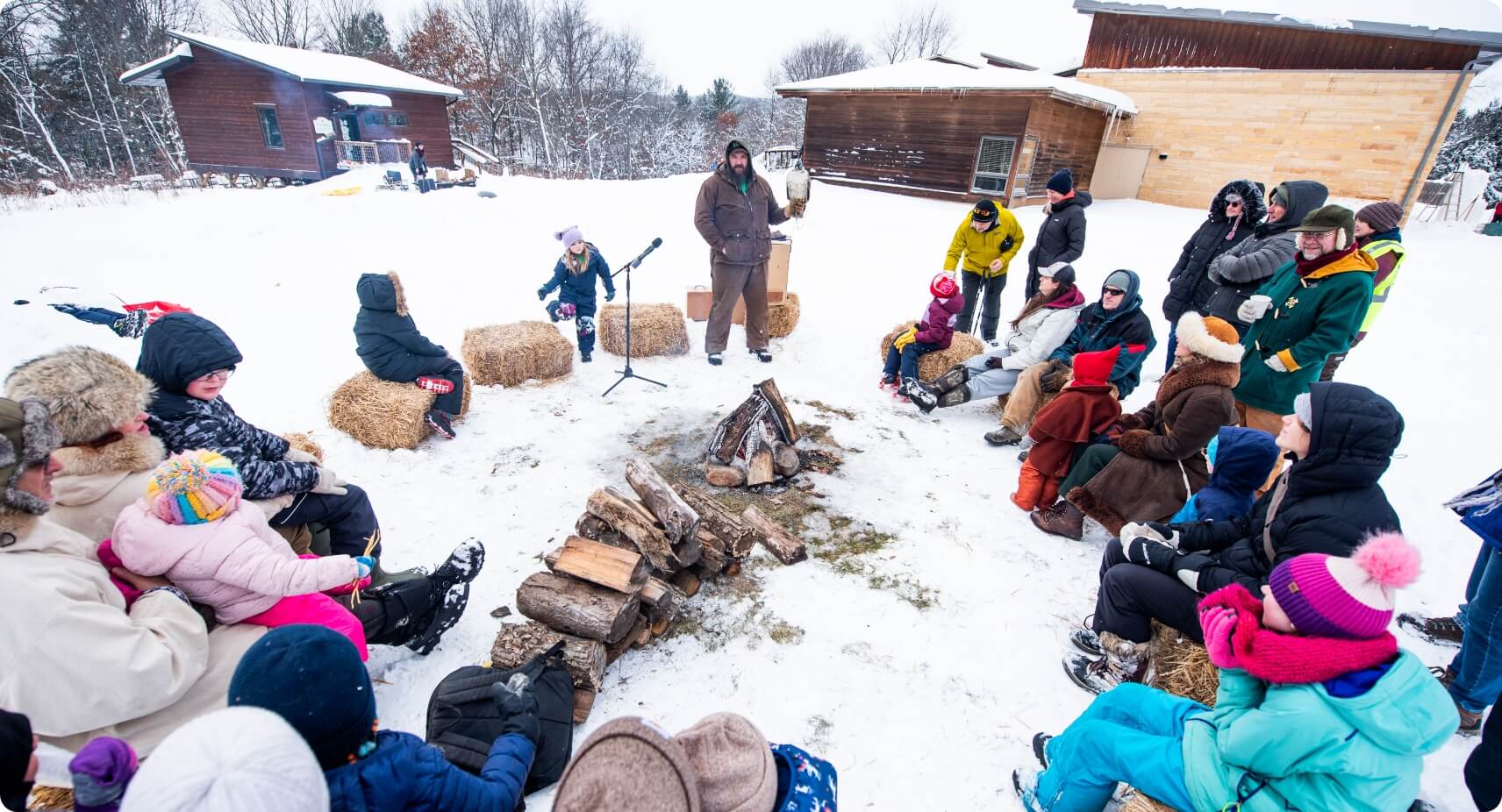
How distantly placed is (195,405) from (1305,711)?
176 inches

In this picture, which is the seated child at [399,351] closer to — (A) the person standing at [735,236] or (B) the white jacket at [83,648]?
(A) the person standing at [735,236]

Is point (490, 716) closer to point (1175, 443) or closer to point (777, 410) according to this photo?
point (777, 410)

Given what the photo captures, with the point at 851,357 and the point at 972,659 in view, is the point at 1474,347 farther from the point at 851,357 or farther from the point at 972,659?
the point at 972,659

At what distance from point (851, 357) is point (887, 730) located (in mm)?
5064

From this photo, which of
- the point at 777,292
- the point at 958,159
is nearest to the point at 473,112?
the point at 958,159

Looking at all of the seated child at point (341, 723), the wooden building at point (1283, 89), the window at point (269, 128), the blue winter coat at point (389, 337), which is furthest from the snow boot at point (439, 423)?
the window at point (269, 128)

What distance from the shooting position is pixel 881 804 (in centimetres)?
235

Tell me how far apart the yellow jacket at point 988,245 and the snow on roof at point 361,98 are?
75.8 feet

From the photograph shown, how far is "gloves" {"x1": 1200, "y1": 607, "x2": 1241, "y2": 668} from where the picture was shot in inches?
73.8

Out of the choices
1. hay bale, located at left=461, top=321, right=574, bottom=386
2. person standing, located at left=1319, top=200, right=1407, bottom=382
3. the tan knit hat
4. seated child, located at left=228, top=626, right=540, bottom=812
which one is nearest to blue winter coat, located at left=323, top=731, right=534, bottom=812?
seated child, located at left=228, top=626, right=540, bottom=812

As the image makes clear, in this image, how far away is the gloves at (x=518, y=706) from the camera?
2148 millimetres

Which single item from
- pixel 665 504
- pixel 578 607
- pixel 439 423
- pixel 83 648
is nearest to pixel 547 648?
pixel 578 607

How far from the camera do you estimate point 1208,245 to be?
222 inches

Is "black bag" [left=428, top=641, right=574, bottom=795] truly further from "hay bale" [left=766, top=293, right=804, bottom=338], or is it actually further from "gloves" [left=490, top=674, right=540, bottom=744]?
"hay bale" [left=766, top=293, right=804, bottom=338]
